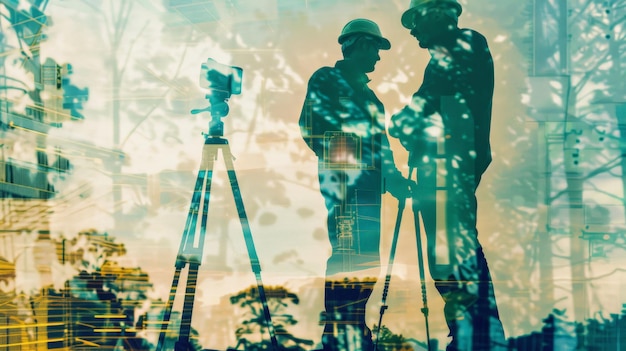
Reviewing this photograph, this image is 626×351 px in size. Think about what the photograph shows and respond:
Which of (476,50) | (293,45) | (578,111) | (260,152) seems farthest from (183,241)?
(578,111)

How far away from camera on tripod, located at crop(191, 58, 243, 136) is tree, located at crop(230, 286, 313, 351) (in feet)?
2.75

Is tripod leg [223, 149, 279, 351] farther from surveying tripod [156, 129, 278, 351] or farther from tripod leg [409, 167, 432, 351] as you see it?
tripod leg [409, 167, 432, 351]

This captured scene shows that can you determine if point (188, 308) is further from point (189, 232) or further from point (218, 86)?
point (218, 86)

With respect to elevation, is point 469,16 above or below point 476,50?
above

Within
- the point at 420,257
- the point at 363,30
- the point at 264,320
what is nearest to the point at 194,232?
the point at 264,320

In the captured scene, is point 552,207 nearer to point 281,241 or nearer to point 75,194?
point 281,241

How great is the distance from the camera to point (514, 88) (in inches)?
59.4

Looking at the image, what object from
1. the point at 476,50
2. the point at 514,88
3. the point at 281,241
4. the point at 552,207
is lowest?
the point at 281,241

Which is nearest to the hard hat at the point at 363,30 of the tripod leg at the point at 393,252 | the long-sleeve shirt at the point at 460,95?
the long-sleeve shirt at the point at 460,95

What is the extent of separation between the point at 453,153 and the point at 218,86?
123cm

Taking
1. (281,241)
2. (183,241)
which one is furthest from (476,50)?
(183,241)

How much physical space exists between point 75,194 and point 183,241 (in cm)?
60

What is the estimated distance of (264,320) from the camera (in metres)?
1.55

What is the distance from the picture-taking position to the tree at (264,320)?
1538 mm
